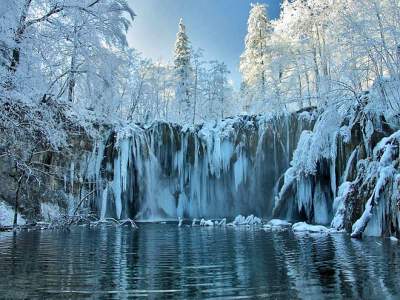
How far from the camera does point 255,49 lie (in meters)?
40.1

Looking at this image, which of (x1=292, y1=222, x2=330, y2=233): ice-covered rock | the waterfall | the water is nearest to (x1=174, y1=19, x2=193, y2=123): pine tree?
the waterfall

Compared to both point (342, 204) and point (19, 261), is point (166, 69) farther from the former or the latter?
point (19, 261)

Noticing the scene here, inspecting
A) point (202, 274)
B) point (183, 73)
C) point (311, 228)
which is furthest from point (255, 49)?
point (202, 274)

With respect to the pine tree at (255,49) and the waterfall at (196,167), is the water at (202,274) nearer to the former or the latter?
the waterfall at (196,167)

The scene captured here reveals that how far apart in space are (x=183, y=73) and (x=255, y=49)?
8139mm

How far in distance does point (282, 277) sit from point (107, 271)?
7.11 feet

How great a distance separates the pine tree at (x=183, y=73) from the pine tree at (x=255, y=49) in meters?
5.74

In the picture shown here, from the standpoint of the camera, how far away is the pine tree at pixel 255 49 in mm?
37875

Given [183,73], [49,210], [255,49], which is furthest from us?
[183,73]

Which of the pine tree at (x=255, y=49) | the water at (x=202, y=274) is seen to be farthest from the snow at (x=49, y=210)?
the pine tree at (x=255, y=49)

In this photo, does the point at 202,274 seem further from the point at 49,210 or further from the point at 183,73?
the point at 183,73

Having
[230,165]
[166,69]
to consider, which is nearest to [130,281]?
[230,165]

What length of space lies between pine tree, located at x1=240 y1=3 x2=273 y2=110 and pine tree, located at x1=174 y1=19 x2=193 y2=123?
574 cm

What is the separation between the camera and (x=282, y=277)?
484 centimetres
